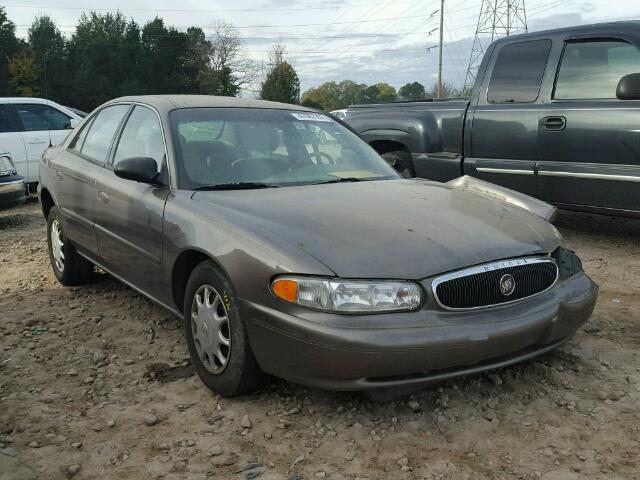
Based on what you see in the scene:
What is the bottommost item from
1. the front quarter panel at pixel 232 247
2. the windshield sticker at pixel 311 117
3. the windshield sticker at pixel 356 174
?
the front quarter panel at pixel 232 247

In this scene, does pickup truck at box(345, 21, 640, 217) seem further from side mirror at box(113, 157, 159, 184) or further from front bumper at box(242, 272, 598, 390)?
side mirror at box(113, 157, 159, 184)

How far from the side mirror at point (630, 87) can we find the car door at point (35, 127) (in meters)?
8.13

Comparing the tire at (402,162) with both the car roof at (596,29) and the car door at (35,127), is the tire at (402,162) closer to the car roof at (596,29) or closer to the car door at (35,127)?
the car roof at (596,29)

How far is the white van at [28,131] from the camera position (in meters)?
9.72

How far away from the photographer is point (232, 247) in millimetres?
2916

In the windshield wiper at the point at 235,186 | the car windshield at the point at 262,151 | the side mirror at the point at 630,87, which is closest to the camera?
the windshield wiper at the point at 235,186

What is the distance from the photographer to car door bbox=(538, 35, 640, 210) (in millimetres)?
5352

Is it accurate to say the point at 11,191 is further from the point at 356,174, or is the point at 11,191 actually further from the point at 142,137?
the point at 356,174

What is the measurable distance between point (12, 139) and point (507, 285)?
29.5ft

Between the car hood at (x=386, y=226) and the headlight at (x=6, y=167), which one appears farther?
the headlight at (x=6, y=167)

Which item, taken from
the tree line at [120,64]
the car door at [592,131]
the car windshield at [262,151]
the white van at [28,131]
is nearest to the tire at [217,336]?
the car windshield at [262,151]

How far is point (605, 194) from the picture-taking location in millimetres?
5508

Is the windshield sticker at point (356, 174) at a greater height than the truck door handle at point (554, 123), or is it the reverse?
the truck door handle at point (554, 123)

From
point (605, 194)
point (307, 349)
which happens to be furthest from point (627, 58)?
point (307, 349)
